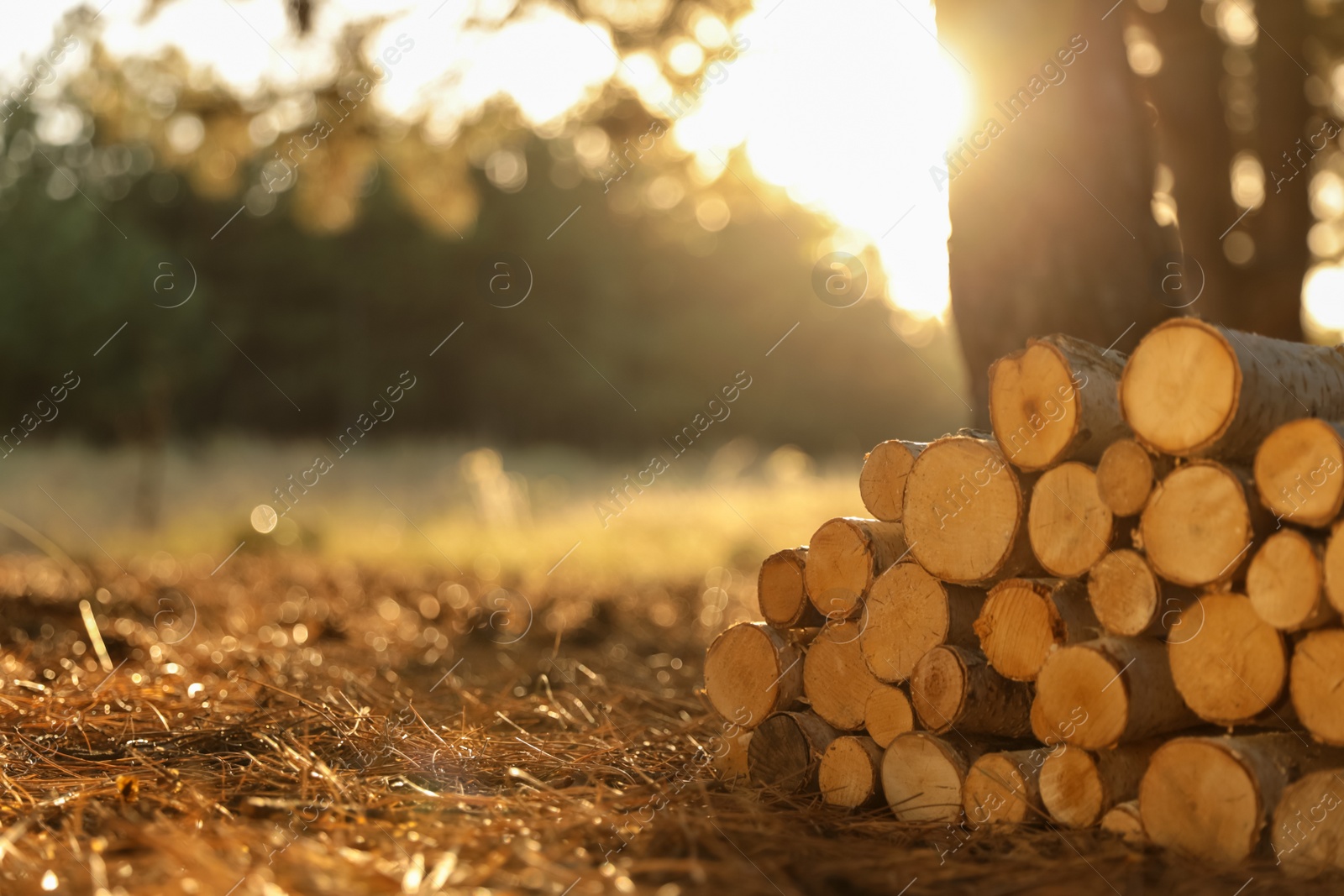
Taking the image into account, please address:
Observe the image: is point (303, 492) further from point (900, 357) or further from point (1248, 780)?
point (900, 357)

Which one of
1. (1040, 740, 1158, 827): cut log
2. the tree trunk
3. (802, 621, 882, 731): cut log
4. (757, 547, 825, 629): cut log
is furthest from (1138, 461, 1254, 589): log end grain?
the tree trunk

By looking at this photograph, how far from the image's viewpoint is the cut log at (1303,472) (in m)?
1.81

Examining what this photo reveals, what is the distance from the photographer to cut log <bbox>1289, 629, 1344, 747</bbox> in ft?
5.97

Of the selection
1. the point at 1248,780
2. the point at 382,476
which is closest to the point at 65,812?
the point at 1248,780

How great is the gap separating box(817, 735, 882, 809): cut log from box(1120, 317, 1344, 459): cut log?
95cm

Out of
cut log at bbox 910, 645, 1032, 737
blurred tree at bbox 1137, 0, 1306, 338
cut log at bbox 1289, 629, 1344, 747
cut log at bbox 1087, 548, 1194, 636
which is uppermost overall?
blurred tree at bbox 1137, 0, 1306, 338

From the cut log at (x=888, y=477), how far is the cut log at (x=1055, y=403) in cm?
27

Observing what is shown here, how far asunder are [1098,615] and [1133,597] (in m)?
0.08

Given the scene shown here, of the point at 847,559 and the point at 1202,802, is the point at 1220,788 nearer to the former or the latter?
the point at 1202,802

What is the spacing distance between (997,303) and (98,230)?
69.3 ft

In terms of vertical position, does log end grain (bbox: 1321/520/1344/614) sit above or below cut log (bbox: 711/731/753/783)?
above

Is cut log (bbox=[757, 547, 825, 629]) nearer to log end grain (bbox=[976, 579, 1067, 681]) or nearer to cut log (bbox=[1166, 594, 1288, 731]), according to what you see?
log end grain (bbox=[976, 579, 1067, 681])

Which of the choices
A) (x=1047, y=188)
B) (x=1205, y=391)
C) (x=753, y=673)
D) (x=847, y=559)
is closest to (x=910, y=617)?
(x=847, y=559)

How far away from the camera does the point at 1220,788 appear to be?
74.4 inches
